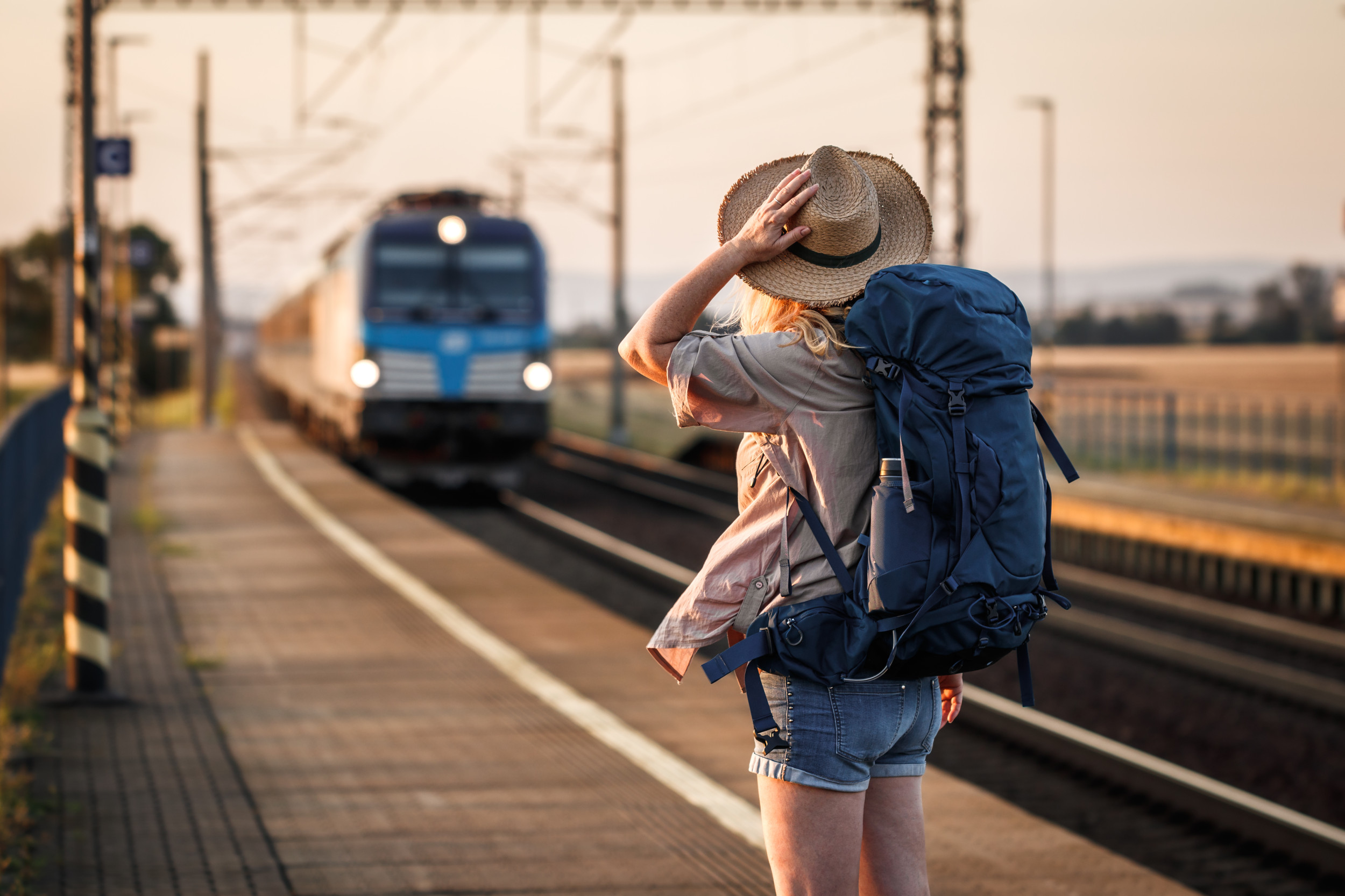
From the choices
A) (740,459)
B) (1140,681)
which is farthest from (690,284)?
(1140,681)

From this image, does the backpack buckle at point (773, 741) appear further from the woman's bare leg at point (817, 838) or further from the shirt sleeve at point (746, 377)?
the shirt sleeve at point (746, 377)

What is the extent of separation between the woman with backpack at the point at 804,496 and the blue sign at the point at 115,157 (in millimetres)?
9380

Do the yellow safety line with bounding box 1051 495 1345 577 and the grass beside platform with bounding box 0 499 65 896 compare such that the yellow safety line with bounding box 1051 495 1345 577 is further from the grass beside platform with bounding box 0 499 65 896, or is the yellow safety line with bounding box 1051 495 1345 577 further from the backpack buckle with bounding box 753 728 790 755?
the backpack buckle with bounding box 753 728 790 755

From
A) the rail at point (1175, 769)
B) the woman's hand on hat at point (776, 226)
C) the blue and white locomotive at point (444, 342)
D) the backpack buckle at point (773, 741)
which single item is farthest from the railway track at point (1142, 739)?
the woman's hand on hat at point (776, 226)

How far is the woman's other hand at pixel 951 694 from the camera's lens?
2629 millimetres

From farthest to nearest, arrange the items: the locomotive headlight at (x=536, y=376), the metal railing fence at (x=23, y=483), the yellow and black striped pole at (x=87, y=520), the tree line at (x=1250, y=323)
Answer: the tree line at (x=1250, y=323) → the locomotive headlight at (x=536, y=376) → the metal railing fence at (x=23, y=483) → the yellow and black striped pole at (x=87, y=520)

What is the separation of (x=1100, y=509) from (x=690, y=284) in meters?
13.0

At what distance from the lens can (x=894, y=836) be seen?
96.7 inches

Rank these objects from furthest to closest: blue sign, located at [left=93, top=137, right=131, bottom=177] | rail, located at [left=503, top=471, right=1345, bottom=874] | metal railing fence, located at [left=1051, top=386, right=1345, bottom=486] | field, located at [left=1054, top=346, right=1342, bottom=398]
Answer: field, located at [left=1054, top=346, right=1342, bottom=398]
metal railing fence, located at [left=1051, top=386, right=1345, bottom=486]
blue sign, located at [left=93, top=137, right=131, bottom=177]
rail, located at [left=503, top=471, right=1345, bottom=874]

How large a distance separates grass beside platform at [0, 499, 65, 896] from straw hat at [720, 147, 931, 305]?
295 centimetres

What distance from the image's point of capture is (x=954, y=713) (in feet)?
8.70

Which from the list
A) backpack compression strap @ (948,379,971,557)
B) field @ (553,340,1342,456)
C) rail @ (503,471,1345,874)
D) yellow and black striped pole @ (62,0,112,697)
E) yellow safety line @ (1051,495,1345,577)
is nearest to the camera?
backpack compression strap @ (948,379,971,557)

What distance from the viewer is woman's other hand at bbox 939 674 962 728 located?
263 centimetres

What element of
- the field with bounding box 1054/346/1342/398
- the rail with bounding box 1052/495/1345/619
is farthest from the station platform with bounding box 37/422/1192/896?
the field with bounding box 1054/346/1342/398
